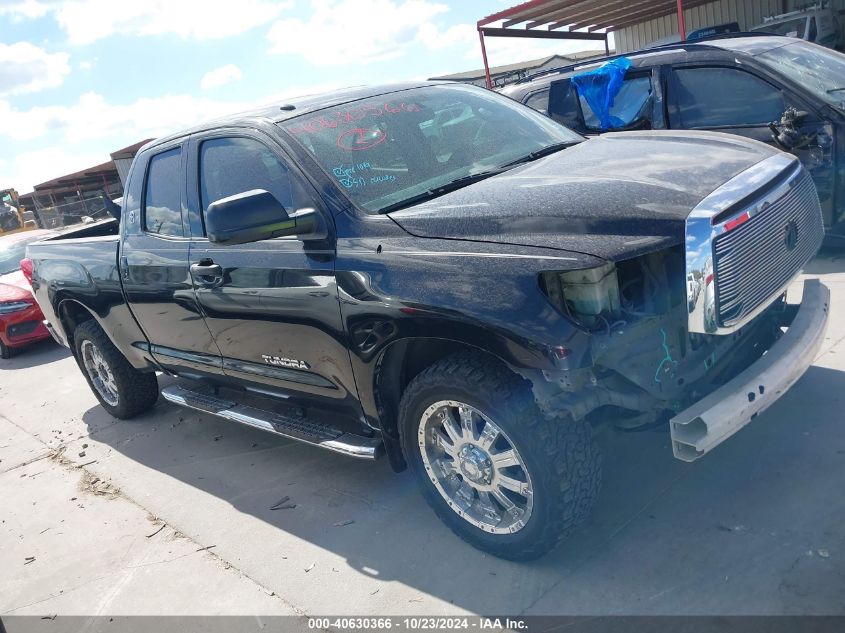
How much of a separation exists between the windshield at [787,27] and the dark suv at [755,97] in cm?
879

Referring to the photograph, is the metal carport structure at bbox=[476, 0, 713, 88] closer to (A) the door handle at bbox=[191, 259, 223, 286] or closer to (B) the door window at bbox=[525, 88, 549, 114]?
(B) the door window at bbox=[525, 88, 549, 114]

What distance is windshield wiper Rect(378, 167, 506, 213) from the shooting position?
3334 millimetres

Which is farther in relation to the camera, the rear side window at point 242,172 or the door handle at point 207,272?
the door handle at point 207,272

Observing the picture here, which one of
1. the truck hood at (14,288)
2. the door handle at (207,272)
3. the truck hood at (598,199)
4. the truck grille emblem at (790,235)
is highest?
the truck hood at (598,199)

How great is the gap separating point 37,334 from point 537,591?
27.7 feet

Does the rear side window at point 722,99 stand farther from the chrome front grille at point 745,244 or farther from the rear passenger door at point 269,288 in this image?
the rear passenger door at point 269,288

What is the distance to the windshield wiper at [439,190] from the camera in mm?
3334

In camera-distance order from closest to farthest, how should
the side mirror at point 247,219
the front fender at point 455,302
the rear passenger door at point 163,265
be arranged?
the front fender at point 455,302, the side mirror at point 247,219, the rear passenger door at point 163,265

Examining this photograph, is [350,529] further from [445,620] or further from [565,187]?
[565,187]

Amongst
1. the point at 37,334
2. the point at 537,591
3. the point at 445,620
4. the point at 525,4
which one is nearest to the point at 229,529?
the point at 445,620

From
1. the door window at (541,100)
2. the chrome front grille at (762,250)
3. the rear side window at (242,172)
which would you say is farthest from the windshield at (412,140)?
the door window at (541,100)

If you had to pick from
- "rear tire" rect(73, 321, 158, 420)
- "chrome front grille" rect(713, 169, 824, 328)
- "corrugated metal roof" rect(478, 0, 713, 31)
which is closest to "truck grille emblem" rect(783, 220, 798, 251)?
"chrome front grille" rect(713, 169, 824, 328)

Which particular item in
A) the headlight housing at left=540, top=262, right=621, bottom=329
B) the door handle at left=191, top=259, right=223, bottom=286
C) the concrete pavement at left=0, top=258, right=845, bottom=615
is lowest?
the concrete pavement at left=0, top=258, right=845, bottom=615

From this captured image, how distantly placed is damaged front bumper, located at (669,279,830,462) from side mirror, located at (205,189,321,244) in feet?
5.90
